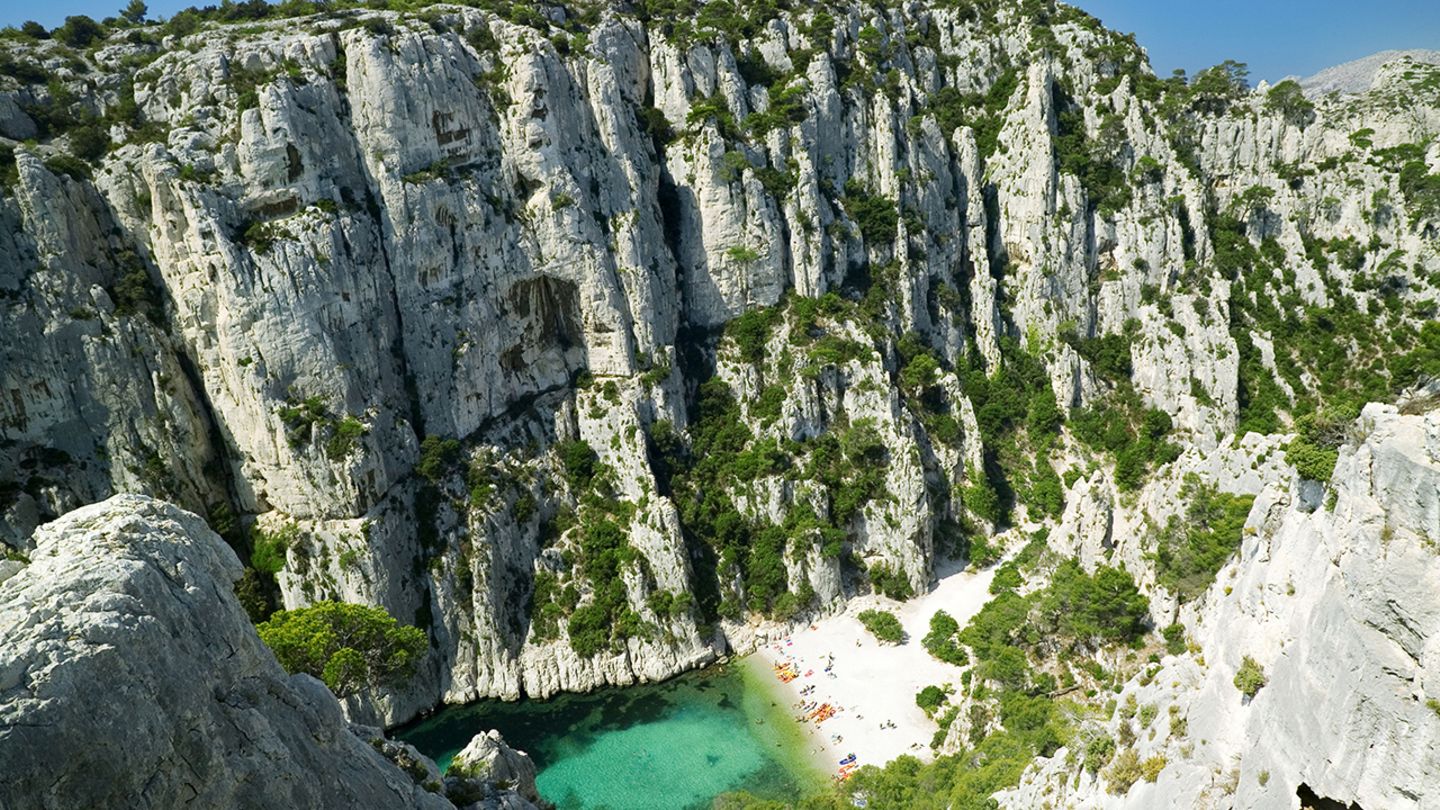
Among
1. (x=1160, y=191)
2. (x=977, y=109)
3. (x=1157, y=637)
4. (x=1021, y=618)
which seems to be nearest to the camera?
(x=1157, y=637)

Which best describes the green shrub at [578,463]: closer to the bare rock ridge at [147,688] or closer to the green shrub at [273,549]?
the green shrub at [273,549]

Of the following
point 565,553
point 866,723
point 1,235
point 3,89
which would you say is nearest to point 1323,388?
point 866,723

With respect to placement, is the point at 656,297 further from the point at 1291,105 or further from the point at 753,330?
the point at 1291,105

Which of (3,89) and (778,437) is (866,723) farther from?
(3,89)

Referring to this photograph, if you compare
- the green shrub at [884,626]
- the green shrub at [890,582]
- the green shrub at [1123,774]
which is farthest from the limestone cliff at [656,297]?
the green shrub at [1123,774]

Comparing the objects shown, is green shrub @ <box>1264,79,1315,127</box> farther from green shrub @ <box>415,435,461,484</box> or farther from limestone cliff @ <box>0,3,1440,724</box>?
green shrub @ <box>415,435,461,484</box>

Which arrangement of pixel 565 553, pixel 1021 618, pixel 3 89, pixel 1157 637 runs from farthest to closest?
pixel 565 553, pixel 3 89, pixel 1021 618, pixel 1157 637
